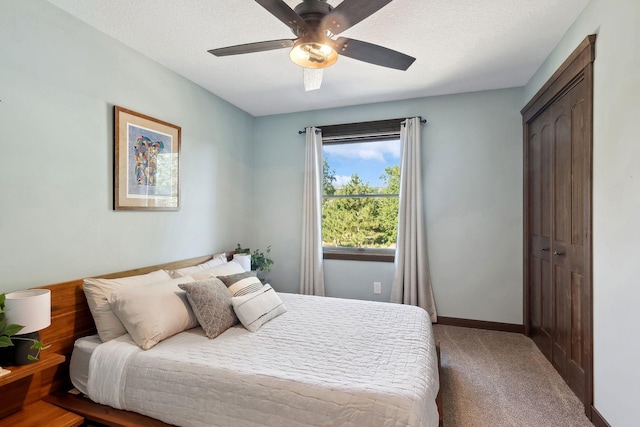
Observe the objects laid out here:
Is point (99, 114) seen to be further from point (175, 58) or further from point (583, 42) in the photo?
point (583, 42)

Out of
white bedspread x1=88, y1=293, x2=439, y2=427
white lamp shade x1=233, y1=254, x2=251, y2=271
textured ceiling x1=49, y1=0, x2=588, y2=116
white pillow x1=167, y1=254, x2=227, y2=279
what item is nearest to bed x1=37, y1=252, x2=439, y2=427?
white bedspread x1=88, y1=293, x2=439, y2=427

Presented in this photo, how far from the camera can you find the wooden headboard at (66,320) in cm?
195

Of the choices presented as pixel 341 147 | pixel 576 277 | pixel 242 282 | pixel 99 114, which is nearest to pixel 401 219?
pixel 341 147

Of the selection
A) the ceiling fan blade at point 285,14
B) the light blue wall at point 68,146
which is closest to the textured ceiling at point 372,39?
the light blue wall at point 68,146

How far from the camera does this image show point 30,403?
1840 mm

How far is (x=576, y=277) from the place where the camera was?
2.24 m

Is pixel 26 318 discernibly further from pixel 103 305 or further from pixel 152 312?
pixel 152 312

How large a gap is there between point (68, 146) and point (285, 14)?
67.3 inches

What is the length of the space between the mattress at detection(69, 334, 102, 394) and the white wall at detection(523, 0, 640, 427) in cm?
304

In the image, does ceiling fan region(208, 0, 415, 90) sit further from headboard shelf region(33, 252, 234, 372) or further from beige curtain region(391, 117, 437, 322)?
headboard shelf region(33, 252, 234, 372)

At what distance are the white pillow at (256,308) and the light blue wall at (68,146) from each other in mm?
1047

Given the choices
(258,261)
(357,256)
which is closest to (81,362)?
(258,261)

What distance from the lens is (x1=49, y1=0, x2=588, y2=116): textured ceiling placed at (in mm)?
2047

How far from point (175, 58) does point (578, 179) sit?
3.34m
